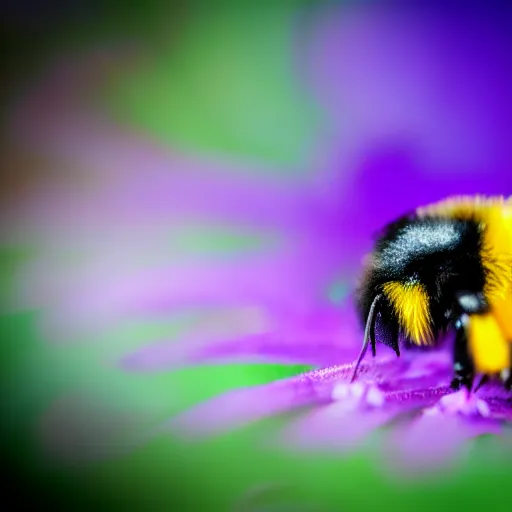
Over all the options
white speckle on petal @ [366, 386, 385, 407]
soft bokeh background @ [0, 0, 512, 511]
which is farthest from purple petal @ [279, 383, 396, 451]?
soft bokeh background @ [0, 0, 512, 511]

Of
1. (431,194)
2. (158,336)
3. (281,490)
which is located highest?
(431,194)

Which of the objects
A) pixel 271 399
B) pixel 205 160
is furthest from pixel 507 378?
pixel 205 160

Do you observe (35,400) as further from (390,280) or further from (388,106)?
(388,106)

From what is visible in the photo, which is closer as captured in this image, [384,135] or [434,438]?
[434,438]

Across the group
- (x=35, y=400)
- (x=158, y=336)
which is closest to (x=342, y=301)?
(x=158, y=336)

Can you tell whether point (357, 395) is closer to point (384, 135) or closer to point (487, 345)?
point (487, 345)

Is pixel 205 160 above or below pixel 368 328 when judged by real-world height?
above
